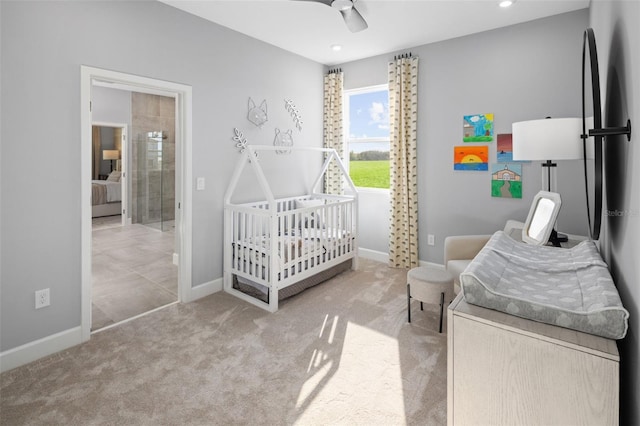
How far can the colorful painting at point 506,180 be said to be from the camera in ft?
10.9

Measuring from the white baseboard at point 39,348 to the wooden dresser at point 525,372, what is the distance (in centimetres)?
250

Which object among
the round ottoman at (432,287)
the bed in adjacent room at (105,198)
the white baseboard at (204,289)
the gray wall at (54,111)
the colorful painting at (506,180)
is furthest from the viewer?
the bed in adjacent room at (105,198)

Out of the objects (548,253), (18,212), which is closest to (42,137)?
(18,212)

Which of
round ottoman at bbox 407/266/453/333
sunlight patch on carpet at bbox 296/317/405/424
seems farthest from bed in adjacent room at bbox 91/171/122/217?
round ottoman at bbox 407/266/453/333

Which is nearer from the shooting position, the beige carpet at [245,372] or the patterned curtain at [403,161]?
the beige carpet at [245,372]

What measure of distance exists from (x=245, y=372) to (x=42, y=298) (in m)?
1.44

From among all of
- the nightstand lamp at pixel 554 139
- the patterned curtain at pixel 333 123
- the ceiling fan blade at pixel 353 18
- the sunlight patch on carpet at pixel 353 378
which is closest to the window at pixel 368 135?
the patterned curtain at pixel 333 123

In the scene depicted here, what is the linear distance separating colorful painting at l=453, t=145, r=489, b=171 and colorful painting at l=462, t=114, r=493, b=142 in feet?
0.28

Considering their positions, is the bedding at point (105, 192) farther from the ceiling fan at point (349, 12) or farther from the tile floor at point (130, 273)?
the ceiling fan at point (349, 12)

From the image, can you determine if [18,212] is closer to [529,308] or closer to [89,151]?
[89,151]

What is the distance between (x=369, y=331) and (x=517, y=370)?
1.70 meters

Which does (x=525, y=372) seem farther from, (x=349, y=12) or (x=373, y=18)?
(x=373, y=18)

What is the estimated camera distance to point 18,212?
2109 mm

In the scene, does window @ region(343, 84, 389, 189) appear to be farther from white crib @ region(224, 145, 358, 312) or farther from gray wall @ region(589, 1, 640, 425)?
gray wall @ region(589, 1, 640, 425)
